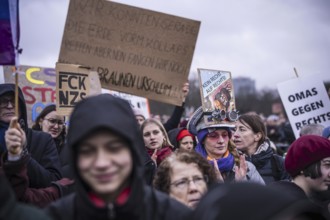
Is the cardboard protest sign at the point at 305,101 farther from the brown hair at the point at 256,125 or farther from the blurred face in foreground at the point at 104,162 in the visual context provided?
the blurred face in foreground at the point at 104,162

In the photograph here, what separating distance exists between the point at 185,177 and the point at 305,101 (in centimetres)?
465

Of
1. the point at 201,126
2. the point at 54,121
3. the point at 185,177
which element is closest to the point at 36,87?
the point at 54,121

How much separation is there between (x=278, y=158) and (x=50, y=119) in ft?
8.44

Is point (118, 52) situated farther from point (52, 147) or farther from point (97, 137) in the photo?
point (97, 137)

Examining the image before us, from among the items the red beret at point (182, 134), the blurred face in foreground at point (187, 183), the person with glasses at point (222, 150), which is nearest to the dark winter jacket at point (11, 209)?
the blurred face in foreground at point (187, 183)

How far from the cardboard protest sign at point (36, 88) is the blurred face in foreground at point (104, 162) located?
177 inches

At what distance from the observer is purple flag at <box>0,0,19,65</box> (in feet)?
12.0

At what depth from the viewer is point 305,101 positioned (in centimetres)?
756

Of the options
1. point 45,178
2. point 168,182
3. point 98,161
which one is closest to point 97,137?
point 98,161

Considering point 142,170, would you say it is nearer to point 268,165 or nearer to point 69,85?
point 69,85

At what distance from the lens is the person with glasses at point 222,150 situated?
476 cm

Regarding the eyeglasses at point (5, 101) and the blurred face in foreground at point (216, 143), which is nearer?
the eyeglasses at point (5, 101)

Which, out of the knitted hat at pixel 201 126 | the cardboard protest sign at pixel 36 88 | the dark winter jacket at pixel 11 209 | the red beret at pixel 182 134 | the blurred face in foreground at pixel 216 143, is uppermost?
the cardboard protest sign at pixel 36 88

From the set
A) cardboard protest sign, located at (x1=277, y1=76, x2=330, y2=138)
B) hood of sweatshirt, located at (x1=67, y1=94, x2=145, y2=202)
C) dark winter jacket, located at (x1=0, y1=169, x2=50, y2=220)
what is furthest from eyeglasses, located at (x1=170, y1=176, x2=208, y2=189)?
cardboard protest sign, located at (x1=277, y1=76, x2=330, y2=138)
